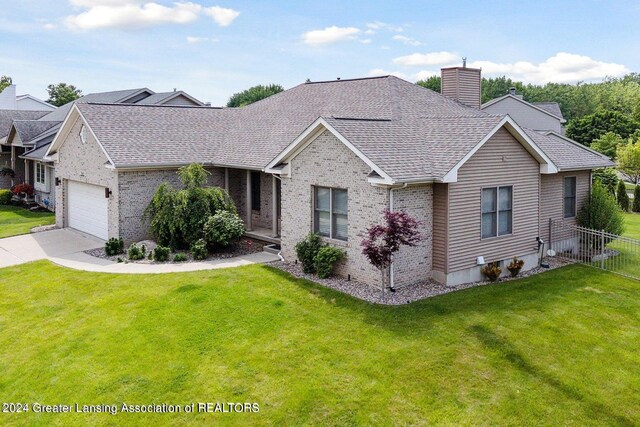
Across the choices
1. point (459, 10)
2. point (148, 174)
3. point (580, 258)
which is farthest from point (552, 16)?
point (148, 174)

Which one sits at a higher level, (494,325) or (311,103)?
(311,103)

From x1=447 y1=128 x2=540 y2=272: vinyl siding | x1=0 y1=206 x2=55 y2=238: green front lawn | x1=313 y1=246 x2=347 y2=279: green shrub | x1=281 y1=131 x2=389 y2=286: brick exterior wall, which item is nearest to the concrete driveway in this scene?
x1=0 y1=206 x2=55 y2=238: green front lawn

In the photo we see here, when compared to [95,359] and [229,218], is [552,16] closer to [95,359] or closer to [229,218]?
[229,218]

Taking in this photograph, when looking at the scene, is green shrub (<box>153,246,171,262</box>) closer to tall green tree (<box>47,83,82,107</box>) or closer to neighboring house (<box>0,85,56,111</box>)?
neighboring house (<box>0,85,56,111</box>)

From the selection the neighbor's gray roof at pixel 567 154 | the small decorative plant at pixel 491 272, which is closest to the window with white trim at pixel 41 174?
the small decorative plant at pixel 491 272

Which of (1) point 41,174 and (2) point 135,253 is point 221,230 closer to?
(2) point 135,253

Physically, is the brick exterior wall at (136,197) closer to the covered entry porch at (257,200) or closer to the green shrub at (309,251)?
the covered entry porch at (257,200)
